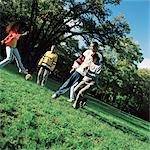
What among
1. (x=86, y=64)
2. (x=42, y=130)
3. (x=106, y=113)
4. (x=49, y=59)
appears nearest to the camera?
(x=42, y=130)

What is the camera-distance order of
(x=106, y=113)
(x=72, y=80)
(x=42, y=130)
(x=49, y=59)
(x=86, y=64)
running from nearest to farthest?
(x=42, y=130)
(x=86, y=64)
(x=72, y=80)
(x=49, y=59)
(x=106, y=113)

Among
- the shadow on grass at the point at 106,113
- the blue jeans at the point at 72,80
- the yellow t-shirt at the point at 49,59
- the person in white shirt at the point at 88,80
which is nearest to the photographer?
the person in white shirt at the point at 88,80

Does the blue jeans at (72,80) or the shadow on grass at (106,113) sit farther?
the shadow on grass at (106,113)

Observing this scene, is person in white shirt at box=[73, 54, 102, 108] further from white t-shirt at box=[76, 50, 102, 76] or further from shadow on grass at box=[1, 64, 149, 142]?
shadow on grass at box=[1, 64, 149, 142]

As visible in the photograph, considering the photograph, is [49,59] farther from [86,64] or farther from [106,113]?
[106,113]

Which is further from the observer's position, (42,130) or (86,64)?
(86,64)

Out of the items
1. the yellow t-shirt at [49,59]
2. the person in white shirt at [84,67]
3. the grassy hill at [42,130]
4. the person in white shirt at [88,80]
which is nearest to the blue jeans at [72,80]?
the person in white shirt at [84,67]

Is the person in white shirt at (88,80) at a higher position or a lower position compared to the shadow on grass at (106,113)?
higher

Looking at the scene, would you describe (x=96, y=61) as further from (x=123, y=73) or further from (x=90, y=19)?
(x=123, y=73)

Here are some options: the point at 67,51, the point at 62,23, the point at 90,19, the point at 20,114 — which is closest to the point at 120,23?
the point at 90,19

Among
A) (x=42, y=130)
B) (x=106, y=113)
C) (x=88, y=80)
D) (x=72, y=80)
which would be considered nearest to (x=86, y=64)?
(x=88, y=80)

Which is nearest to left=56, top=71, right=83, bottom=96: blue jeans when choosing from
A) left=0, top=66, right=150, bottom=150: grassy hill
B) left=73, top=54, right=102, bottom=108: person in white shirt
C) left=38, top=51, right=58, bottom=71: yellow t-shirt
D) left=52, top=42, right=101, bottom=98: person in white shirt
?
left=52, top=42, right=101, bottom=98: person in white shirt

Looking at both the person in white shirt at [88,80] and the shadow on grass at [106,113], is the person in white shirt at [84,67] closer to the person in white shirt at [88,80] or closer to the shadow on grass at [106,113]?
the person in white shirt at [88,80]

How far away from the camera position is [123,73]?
72.4m
